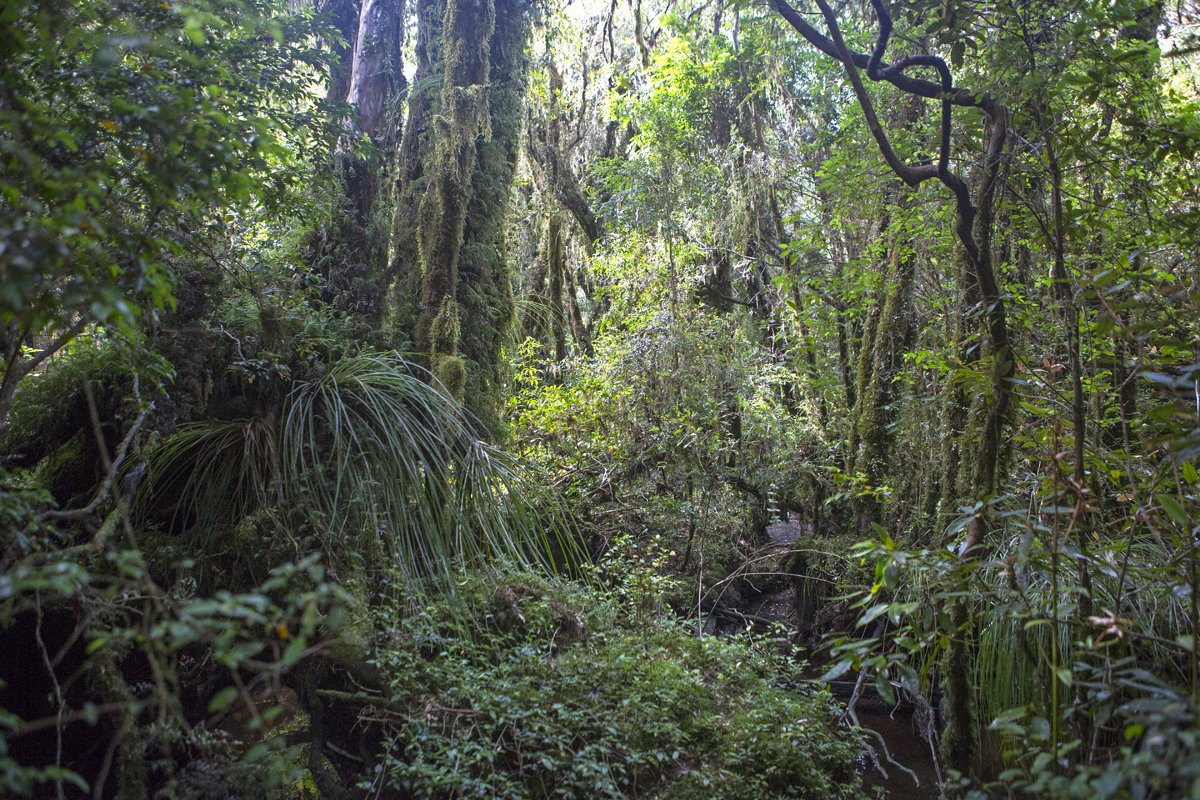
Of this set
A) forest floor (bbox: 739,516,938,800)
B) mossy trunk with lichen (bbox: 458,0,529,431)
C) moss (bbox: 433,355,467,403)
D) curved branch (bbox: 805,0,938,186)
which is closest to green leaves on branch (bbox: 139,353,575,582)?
moss (bbox: 433,355,467,403)

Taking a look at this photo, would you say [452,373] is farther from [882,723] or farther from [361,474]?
[882,723]

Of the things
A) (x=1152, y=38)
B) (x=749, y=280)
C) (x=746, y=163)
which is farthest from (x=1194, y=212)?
A: (x=749, y=280)

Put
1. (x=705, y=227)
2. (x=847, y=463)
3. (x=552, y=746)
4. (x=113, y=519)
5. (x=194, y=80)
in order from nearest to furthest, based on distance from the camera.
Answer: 1. (x=194, y=80)
2. (x=113, y=519)
3. (x=552, y=746)
4. (x=847, y=463)
5. (x=705, y=227)

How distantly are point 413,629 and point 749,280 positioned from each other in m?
6.87

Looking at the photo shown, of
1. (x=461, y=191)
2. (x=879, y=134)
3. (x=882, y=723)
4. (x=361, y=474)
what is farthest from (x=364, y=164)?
(x=882, y=723)

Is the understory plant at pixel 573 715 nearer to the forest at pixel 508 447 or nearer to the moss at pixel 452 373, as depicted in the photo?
the forest at pixel 508 447

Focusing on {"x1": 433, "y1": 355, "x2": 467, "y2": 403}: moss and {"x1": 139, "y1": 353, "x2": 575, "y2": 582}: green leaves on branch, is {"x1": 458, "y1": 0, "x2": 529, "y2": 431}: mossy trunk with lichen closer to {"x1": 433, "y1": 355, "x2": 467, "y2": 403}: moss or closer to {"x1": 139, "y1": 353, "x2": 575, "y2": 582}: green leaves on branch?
{"x1": 433, "y1": 355, "x2": 467, "y2": 403}: moss

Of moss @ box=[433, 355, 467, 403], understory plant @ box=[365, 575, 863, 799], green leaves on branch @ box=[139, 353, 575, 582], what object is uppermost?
moss @ box=[433, 355, 467, 403]

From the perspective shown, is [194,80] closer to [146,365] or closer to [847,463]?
[146,365]

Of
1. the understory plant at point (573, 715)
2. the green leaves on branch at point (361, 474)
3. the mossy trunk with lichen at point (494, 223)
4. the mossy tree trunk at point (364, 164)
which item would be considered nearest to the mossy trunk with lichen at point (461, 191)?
the mossy trunk with lichen at point (494, 223)

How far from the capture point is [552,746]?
8.59 feet

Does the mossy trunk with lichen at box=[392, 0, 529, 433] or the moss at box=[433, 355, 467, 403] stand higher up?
the mossy trunk with lichen at box=[392, 0, 529, 433]

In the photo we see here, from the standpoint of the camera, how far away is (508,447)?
517 cm

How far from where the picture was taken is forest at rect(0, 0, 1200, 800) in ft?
5.99
